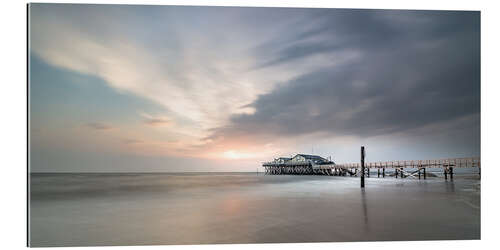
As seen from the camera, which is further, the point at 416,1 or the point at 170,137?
the point at 170,137

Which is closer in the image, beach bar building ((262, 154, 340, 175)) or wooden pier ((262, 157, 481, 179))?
wooden pier ((262, 157, 481, 179))

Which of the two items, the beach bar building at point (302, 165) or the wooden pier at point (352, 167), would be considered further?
the beach bar building at point (302, 165)

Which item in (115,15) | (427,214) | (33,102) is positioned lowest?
(427,214)

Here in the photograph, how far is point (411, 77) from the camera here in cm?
740

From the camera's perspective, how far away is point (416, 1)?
5.47 m

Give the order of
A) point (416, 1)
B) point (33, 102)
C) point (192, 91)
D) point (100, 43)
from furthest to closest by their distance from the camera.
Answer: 1. point (192, 91)
2. point (100, 43)
3. point (416, 1)
4. point (33, 102)

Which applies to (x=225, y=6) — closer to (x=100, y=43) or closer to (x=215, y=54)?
(x=215, y=54)

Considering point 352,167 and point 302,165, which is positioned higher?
point 352,167

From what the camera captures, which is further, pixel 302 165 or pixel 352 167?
pixel 302 165

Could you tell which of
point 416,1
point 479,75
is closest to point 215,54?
point 416,1

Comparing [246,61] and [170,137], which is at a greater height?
[246,61]

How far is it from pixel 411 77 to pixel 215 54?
5.56 m
